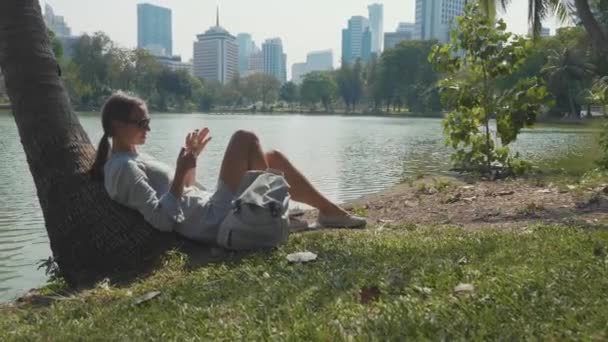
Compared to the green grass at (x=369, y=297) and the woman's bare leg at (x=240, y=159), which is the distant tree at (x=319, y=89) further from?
the green grass at (x=369, y=297)

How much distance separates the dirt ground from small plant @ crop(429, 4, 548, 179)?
1519 millimetres

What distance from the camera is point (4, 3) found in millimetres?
5113

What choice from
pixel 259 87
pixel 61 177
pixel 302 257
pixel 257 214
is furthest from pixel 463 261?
pixel 259 87

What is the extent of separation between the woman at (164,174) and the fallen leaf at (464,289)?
208 cm

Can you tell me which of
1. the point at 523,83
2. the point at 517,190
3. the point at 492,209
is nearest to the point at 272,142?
the point at 523,83

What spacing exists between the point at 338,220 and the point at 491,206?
2974 mm

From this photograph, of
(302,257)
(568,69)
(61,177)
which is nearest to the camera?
(302,257)

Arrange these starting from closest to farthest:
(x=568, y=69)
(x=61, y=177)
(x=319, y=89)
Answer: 1. (x=61, y=177)
2. (x=568, y=69)
3. (x=319, y=89)

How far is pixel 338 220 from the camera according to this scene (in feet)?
19.2

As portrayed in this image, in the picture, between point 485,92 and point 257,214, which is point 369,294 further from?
point 485,92

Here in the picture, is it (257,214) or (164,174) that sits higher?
(164,174)

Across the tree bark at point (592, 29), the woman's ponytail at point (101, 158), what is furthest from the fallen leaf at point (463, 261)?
the tree bark at point (592, 29)

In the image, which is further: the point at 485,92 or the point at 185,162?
the point at 485,92

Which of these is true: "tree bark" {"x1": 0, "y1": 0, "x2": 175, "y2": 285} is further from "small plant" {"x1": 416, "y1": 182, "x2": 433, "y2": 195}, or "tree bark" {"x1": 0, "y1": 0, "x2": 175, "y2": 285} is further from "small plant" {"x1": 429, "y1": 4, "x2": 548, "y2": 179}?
"small plant" {"x1": 429, "y1": 4, "x2": 548, "y2": 179}
